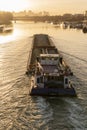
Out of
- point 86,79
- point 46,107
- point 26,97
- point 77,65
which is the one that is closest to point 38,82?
point 26,97

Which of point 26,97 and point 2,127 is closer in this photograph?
point 2,127

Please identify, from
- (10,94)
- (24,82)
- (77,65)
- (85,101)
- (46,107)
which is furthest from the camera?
(77,65)

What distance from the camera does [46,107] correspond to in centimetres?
3478

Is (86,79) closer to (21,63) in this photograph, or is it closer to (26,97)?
(26,97)

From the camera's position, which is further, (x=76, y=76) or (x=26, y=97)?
(x=76, y=76)

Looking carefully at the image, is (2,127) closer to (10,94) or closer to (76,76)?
(10,94)

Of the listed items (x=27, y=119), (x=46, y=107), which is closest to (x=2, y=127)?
(x=27, y=119)

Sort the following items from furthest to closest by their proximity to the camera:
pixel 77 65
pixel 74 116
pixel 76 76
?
1. pixel 77 65
2. pixel 76 76
3. pixel 74 116

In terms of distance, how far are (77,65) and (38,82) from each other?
2115cm

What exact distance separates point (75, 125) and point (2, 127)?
289 inches

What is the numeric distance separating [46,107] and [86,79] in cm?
1445

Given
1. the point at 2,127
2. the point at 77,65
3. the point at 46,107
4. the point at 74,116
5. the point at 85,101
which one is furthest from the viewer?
the point at 77,65

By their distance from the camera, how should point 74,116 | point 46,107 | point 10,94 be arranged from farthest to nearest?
1. point 10,94
2. point 46,107
3. point 74,116

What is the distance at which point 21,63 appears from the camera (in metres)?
60.9
